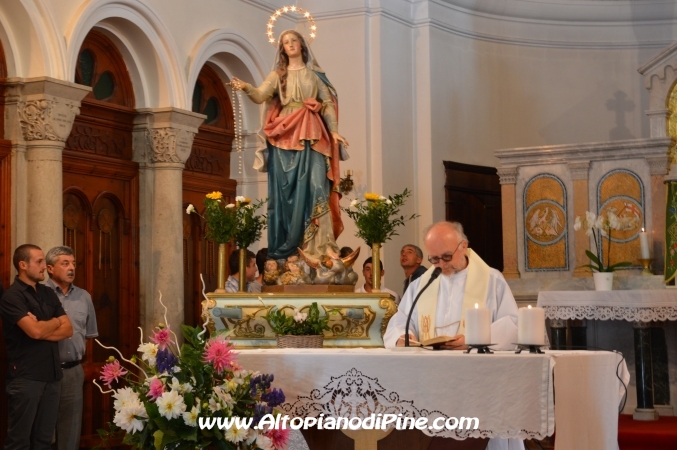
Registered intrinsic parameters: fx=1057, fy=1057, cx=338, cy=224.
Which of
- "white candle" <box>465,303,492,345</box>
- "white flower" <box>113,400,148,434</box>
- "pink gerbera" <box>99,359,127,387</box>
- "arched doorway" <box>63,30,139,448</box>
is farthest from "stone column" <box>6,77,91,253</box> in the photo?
"white candle" <box>465,303,492,345</box>

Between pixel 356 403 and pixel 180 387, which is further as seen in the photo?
pixel 356 403

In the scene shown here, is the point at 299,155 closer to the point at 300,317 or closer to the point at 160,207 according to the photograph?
the point at 300,317

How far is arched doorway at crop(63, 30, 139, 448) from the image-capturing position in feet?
30.7

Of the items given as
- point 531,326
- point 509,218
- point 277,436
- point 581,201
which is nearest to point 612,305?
point 581,201

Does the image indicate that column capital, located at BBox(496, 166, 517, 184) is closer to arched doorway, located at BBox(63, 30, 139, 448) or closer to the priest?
arched doorway, located at BBox(63, 30, 139, 448)

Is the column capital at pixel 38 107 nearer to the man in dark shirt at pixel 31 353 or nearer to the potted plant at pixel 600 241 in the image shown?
the man in dark shirt at pixel 31 353

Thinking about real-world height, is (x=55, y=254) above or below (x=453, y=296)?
above

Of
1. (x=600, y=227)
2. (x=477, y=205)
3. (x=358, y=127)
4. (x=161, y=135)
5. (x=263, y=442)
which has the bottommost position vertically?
(x=263, y=442)

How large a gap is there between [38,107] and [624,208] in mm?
5640

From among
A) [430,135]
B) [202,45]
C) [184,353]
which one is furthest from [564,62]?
[184,353]

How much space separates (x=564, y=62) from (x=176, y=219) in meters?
6.19

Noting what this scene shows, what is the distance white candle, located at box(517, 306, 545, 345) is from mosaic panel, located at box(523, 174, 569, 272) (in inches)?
255

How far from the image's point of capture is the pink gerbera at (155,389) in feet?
13.7

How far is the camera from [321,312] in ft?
Result: 24.3
